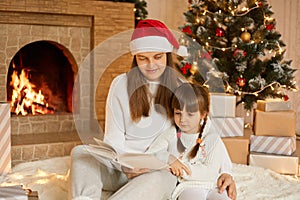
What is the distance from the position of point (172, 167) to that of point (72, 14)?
1768 mm

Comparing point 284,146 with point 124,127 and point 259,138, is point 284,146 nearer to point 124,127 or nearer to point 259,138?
point 259,138

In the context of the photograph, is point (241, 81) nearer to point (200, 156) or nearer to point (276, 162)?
point (276, 162)

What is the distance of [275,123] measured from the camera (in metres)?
2.53

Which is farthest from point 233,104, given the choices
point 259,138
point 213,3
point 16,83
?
point 16,83

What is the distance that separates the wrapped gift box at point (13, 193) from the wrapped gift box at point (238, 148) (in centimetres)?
141

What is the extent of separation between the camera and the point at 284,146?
251 centimetres

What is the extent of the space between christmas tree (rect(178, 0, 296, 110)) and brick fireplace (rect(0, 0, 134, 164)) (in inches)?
21.6

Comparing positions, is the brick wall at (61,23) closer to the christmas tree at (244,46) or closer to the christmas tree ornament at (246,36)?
the christmas tree at (244,46)

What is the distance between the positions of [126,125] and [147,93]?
0.47 feet

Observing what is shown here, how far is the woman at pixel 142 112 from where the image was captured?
1.45 m

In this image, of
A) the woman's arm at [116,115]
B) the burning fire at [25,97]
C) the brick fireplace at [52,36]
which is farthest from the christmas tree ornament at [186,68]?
the woman's arm at [116,115]

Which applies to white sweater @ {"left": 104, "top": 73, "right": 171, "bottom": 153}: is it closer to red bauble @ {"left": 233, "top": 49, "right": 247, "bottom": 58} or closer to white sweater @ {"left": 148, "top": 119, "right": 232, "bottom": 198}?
white sweater @ {"left": 148, "top": 119, "right": 232, "bottom": 198}

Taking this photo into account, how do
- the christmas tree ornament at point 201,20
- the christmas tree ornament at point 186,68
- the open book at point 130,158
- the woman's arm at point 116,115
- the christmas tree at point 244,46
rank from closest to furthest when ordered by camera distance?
the open book at point 130,158 < the woman's arm at point 116,115 < the christmas tree ornament at point 186,68 < the christmas tree at point 244,46 < the christmas tree ornament at point 201,20

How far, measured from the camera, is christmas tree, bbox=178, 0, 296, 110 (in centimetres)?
278
